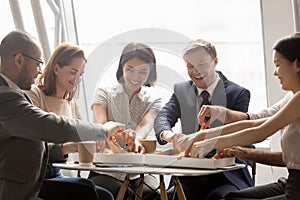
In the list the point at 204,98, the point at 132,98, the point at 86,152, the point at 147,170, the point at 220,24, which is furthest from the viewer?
the point at 220,24

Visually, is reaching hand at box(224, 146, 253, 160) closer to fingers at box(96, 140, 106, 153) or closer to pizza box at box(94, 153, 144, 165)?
pizza box at box(94, 153, 144, 165)

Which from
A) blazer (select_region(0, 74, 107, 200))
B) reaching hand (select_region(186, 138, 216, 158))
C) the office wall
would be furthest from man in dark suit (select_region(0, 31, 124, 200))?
the office wall

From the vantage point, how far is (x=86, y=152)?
2.11 m

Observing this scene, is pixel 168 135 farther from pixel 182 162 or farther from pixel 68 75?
pixel 68 75

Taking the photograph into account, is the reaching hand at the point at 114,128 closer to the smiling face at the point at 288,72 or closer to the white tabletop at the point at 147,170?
the white tabletop at the point at 147,170

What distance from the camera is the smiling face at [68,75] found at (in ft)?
8.20

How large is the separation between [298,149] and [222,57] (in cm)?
156

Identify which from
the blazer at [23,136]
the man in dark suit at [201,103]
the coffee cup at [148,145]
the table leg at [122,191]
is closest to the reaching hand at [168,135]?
the man in dark suit at [201,103]

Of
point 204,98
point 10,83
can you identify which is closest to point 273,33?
point 204,98

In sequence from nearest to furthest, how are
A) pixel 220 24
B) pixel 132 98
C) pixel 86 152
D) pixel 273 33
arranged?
pixel 86 152
pixel 132 98
pixel 273 33
pixel 220 24

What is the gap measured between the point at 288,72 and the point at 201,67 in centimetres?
50

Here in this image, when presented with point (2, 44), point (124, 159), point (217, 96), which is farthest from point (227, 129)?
point (2, 44)

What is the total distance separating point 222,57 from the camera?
340 centimetres

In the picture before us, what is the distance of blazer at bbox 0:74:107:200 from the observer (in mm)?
1941
